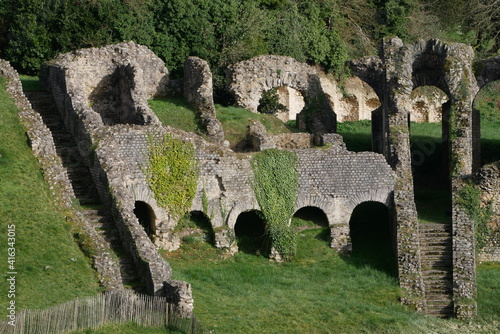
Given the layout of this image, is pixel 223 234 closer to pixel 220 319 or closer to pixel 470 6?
pixel 220 319

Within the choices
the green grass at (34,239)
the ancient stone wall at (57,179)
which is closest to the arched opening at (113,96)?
the ancient stone wall at (57,179)

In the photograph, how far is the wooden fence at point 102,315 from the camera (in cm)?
3925

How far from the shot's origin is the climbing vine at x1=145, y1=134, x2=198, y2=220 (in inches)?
1969

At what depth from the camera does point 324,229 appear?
2068 inches

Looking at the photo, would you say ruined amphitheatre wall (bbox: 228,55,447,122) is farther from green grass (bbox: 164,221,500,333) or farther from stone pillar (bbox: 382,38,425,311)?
green grass (bbox: 164,221,500,333)

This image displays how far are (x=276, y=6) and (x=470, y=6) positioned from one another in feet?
42.2

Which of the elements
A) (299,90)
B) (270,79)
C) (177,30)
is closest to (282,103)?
(299,90)

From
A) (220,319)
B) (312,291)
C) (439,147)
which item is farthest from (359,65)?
(220,319)

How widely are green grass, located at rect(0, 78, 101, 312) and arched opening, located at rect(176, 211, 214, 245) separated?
5.46 metres

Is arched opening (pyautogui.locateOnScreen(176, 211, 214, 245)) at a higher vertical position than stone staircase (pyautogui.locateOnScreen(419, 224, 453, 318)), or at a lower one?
higher

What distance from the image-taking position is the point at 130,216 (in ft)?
153

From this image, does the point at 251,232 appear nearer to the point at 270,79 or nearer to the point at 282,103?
the point at 270,79

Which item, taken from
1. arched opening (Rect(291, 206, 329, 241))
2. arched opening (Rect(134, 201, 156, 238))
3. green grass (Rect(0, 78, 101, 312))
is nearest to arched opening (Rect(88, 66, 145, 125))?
arched opening (Rect(134, 201, 156, 238))

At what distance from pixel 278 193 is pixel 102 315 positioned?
1216 cm
